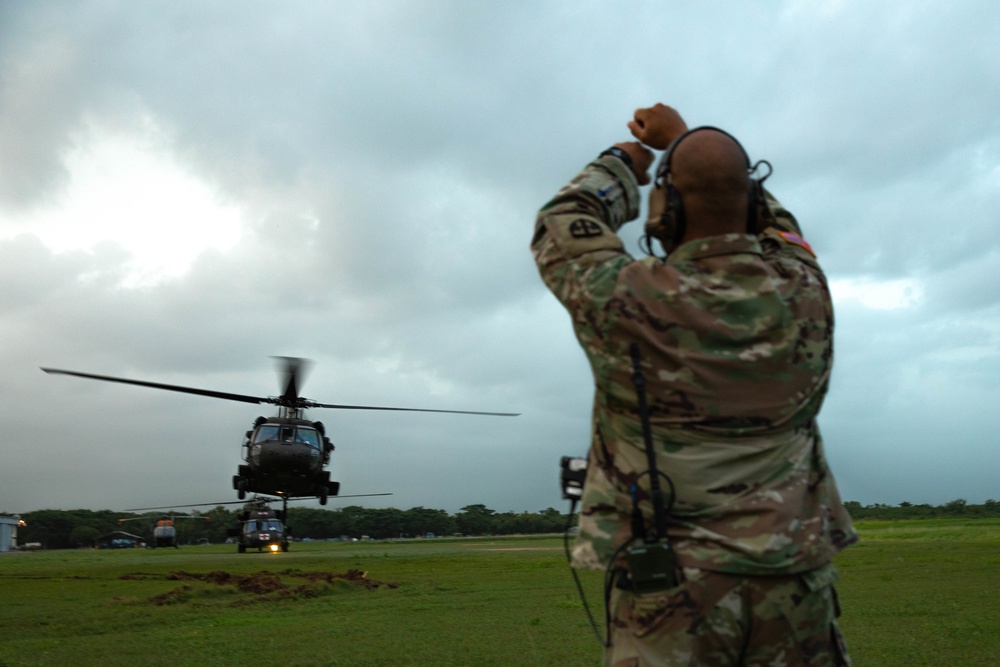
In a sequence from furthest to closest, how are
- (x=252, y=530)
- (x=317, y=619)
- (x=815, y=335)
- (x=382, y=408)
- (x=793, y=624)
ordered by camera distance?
1. (x=252, y=530)
2. (x=382, y=408)
3. (x=317, y=619)
4. (x=815, y=335)
5. (x=793, y=624)

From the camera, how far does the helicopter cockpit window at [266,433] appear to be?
2275 centimetres

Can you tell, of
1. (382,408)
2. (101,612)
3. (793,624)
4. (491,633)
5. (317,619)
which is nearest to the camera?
(793,624)

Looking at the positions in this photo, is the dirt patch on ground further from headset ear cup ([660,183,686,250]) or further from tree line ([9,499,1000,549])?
tree line ([9,499,1000,549])

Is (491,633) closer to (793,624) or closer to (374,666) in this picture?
(374,666)

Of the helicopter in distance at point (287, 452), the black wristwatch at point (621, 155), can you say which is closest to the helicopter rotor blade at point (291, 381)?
the helicopter in distance at point (287, 452)

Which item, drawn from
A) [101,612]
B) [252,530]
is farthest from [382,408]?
Result: [252,530]

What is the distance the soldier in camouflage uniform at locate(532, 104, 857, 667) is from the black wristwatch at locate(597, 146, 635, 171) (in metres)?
0.23

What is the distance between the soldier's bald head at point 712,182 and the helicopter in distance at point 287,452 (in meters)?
19.2

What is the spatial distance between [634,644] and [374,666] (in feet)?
14.8

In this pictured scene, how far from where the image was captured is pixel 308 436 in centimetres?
2330

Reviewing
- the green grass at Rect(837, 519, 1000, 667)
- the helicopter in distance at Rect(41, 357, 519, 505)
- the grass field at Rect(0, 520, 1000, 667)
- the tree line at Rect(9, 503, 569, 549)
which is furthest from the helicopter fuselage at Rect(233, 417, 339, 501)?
the tree line at Rect(9, 503, 569, 549)

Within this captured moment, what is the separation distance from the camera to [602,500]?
2.15m

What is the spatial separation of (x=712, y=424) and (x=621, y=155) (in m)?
0.84

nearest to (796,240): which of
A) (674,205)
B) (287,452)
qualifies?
(674,205)
